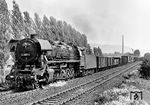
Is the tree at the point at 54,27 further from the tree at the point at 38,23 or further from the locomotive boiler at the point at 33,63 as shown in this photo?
the locomotive boiler at the point at 33,63

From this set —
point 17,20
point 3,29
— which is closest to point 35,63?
point 3,29

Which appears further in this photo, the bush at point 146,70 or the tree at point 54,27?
the tree at point 54,27

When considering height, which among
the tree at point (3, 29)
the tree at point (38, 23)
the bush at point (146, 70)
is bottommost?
the bush at point (146, 70)

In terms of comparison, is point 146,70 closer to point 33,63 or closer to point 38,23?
point 33,63

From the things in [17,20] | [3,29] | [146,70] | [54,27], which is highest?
[54,27]

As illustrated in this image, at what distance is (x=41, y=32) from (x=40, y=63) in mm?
22117

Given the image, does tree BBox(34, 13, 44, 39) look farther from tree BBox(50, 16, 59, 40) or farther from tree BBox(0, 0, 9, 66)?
tree BBox(0, 0, 9, 66)

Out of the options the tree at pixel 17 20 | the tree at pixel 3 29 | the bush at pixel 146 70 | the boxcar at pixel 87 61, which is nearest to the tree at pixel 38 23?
the tree at pixel 17 20

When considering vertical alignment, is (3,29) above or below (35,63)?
above

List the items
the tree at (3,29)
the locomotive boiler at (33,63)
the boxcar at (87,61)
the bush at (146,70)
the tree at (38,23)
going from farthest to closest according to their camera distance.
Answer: the tree at (38,23), the boxcar at (87,61), the bush at (146,70), the tree at (3,29), the locomotive boiler at (33,63)

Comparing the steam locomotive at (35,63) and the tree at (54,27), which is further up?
the tree at (54,27)

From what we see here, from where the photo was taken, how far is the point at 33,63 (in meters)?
14.9

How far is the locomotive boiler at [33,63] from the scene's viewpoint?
45.1 feet

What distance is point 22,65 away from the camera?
14914mm
